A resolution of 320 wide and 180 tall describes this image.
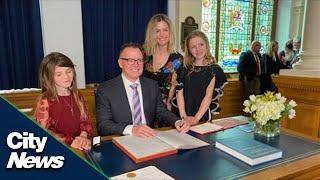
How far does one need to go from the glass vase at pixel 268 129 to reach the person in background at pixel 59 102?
3.51 ft

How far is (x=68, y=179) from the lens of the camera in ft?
2.43

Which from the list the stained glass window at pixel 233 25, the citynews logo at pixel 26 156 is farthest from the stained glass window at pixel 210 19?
the citynews logo at pixel 26 156

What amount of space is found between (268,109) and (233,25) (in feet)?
18.3

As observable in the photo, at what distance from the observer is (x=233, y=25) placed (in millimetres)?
6840

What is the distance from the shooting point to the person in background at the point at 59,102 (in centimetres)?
178

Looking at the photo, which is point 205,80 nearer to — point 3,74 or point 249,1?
point 3,74

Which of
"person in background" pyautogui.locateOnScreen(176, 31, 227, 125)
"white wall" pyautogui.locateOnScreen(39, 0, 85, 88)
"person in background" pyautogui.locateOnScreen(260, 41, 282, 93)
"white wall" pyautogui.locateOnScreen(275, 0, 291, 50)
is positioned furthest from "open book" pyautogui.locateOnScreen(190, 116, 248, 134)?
"white wall" pyautogui.locateOnScreen(275, 0, 291, 50)

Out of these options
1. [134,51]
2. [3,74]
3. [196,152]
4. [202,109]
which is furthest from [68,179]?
[3,74]

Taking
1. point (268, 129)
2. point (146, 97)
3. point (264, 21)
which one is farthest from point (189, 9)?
point (268, 129)

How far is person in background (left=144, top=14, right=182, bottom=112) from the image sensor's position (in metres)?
2.50

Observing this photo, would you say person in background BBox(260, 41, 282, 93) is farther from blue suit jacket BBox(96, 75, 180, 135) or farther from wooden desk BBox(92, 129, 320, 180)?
wooden desk BBox(92, 129, 320, 180)

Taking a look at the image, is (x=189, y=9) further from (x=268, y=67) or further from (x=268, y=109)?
(x=268, y=109)

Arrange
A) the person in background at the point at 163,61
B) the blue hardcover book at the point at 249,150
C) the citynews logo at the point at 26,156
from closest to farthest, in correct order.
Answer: the citynews logo at the point at 26,156, the blue hardcover book at the point at 249,150, the person in background at the point at 163,61

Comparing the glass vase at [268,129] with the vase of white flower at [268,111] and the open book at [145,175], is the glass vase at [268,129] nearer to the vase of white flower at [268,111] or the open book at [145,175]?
the vase of white flower at [268,111]
